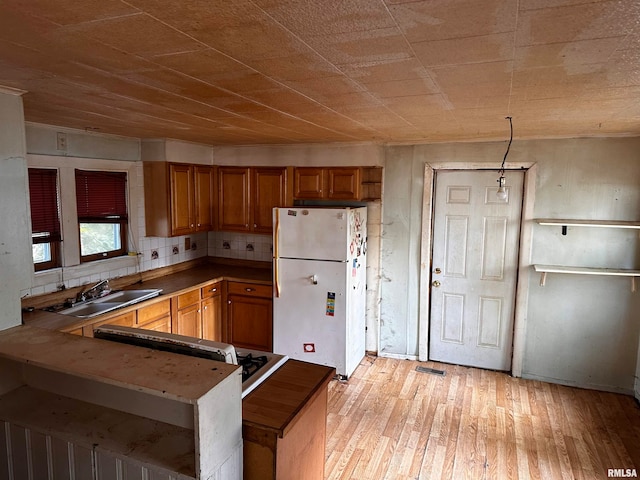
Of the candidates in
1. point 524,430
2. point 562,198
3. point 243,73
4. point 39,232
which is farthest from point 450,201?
point 39,232

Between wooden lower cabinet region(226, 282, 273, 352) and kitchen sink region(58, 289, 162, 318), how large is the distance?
0.91 metres

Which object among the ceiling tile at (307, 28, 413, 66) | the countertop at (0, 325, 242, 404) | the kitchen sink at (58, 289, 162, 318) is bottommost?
the kitchen sink at (58, 289, 162, 318)

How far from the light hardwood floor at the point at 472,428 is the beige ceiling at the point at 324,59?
2325 millimetres

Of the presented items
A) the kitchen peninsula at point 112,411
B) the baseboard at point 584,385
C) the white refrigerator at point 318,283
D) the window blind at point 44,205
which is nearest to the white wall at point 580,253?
the baseboard at point 584,385

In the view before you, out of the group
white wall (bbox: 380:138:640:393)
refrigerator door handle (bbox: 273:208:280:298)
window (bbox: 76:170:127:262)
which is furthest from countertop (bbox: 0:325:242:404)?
white wall (bbox: 380:138:640:393)

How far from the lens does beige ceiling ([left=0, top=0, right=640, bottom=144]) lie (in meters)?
1.11

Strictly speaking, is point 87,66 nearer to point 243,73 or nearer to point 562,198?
point 243,73

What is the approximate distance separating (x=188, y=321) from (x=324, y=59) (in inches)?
129

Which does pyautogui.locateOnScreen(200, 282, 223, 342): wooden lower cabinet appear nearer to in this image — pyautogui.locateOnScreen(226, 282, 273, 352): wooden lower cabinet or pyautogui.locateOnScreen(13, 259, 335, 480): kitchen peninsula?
pyautogui.locateOnScreen(226, 282, 273, 352): wooden lower cabinet

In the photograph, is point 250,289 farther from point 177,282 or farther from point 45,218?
point 45,218

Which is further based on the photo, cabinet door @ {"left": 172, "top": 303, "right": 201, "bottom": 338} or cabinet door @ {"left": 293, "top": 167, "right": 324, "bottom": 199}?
cabinet door @ {"left": 293, "top": 167, "right": 324, "bottom": 199}

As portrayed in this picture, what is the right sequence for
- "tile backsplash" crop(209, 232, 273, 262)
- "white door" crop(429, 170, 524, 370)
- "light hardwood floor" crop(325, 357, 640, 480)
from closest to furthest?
"light hardwood floor" crop(325, 357, 640, 480), "white door" crop(429, 170, 524, 370), "tile backsplash" crop(209, 232, 273, 262)

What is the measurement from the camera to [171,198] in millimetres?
4215

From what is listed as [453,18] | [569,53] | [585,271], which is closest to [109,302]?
[453,18]
